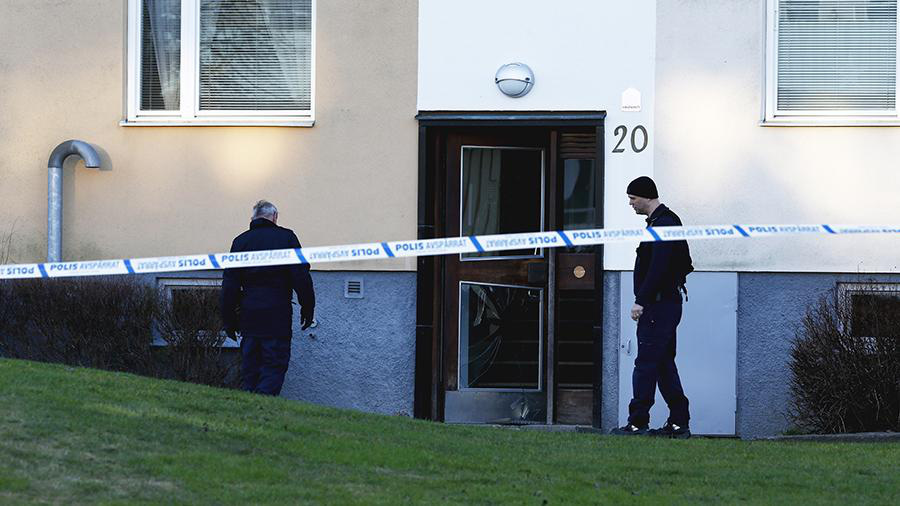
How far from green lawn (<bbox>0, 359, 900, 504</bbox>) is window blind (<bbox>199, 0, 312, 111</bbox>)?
3733 mm

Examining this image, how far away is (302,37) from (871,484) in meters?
6.63

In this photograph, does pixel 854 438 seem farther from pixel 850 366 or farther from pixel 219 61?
pixel 219 61

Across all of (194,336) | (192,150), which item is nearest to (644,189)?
(194,336)

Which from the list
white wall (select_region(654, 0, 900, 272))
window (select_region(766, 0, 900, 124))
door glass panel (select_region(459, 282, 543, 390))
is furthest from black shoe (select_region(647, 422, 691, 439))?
window (select_region(766, 0, 900, 124))

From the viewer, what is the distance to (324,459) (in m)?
7.35

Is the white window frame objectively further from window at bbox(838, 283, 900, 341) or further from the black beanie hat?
window at bbox(838, 283, 900, 341)

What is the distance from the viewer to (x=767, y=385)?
11.8m

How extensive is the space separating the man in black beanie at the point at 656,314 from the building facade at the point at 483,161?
1.59m

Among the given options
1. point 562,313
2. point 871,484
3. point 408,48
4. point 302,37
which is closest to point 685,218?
point 562,313

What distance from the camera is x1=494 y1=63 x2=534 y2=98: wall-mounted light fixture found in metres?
11.8

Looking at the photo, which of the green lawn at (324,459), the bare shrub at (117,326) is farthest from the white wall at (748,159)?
the bare shrub at (117,326)

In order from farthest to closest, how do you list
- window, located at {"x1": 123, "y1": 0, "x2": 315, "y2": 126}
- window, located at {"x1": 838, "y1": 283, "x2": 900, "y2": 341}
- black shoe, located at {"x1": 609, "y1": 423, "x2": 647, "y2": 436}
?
window, located at {"x1": 123, "y1": 0, "x2": 315, "y2": 126} → window, located at {"x1": 838, "y1": 283, "x2": 900, "y2": 341} → black shoe, located at {"x1": 609, "y1": 423, "x2": 647, "y2": 436}

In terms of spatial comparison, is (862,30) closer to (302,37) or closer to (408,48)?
(408,48)

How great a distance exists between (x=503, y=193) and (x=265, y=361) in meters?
2.95
